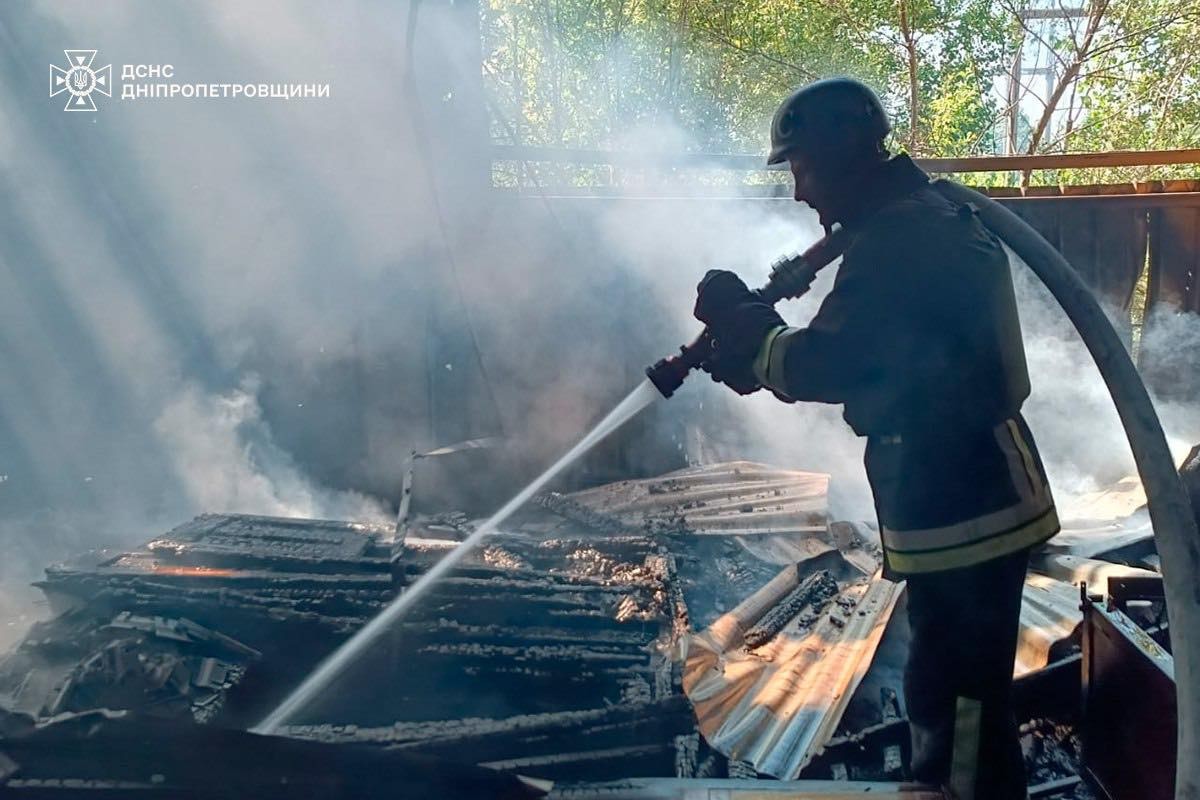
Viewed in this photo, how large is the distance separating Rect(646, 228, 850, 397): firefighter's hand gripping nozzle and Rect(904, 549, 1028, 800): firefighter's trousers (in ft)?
3.31

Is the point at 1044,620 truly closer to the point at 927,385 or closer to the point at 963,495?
the point at 963,495

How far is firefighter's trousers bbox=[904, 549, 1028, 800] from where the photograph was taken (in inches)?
85.9

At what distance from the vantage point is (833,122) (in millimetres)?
2180

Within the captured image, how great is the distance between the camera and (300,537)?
447 centimetres

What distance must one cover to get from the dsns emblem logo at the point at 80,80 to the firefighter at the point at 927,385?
707 centimetres

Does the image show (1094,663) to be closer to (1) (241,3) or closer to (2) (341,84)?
(2) (341,84)

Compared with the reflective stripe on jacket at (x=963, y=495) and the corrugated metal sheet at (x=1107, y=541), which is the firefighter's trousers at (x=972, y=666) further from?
the corrugated metal sheet at (x=1107, y=541)

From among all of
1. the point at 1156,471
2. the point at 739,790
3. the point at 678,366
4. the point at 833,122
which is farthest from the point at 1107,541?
the point at 833,122

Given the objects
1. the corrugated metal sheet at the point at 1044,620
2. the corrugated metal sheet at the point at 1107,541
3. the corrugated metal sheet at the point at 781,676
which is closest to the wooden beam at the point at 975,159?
the corrugated metal sheet at the point at 1107,541

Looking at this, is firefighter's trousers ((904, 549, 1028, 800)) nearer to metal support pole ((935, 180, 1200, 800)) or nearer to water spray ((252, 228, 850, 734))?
metal support pole ((935, 180, 1200, 800))

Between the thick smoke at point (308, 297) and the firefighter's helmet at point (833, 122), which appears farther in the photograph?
the thick smoke at point (308, 297)

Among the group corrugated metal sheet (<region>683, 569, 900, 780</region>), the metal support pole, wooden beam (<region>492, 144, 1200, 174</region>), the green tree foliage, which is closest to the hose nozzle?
the metal support pole

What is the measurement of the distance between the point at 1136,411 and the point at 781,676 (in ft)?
7.24

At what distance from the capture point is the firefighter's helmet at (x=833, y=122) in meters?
2.18
